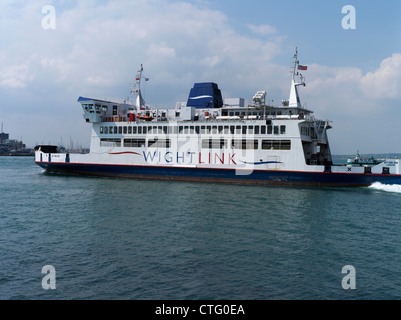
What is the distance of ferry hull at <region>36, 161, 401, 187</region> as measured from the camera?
30.3 meters

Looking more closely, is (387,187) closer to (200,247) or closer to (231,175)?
(231,175)

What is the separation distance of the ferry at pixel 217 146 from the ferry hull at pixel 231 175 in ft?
0.28

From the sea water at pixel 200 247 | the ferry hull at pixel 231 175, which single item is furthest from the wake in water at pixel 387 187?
the sea water at pixel 200 247

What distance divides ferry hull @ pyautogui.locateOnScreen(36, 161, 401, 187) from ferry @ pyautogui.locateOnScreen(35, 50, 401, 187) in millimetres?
84

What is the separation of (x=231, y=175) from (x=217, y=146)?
11.1ft

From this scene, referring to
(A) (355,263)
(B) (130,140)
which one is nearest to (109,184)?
(B) (130,140)

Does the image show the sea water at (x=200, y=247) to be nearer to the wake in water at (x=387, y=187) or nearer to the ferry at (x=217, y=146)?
the wake in water at (x=387, y=187)

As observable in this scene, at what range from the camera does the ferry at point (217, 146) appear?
31439mm

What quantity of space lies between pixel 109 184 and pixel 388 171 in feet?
84.2

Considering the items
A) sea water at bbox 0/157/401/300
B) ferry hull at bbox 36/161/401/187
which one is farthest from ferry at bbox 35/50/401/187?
sea water at bbox 0/157/401/300

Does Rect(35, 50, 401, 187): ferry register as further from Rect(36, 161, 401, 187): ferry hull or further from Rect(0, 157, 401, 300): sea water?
Rect(0, 157, 401, 300): sea water

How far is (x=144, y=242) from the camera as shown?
14.0 metres

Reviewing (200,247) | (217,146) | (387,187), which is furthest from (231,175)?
(200,247)
